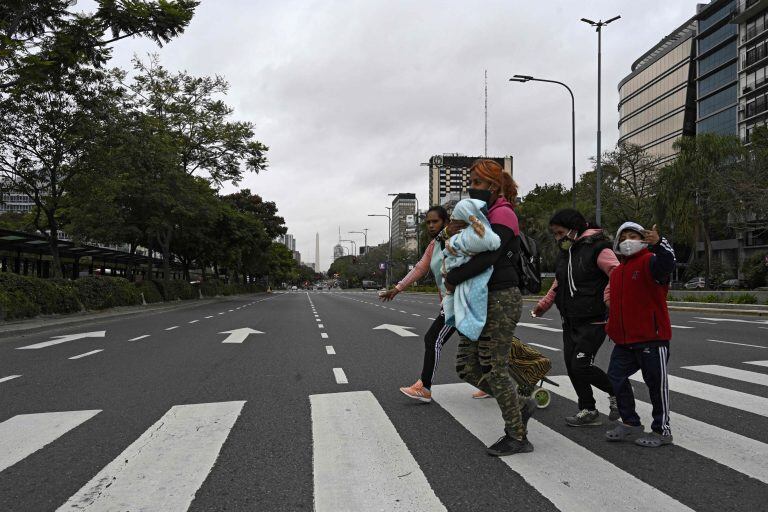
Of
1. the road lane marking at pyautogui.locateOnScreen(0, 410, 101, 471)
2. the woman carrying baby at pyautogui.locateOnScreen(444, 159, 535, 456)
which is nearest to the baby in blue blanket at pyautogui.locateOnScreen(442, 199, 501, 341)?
the woman carrying baby at pyautogui.locateOnScreen(444, 159, 535, 456)

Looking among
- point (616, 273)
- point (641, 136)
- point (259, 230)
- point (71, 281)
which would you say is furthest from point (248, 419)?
point (641, 136)

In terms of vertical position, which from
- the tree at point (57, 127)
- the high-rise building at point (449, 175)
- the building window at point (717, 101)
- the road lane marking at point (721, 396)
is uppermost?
the high-rise building at point (449, 175)

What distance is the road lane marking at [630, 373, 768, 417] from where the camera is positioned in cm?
506

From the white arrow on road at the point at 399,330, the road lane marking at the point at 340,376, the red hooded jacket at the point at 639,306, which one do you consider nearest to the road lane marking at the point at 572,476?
the red hooded jacket at the point at 639,306

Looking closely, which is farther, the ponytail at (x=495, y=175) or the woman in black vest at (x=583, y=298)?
the woman in black vest at (x=583, y=298)

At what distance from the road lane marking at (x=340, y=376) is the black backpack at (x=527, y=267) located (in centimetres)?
306

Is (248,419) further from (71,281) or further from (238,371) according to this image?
(71,281)

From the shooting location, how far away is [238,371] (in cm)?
737

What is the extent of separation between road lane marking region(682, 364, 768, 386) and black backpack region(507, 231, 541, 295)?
157 inches

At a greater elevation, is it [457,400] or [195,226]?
[195,226]

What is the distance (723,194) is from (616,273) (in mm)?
29315

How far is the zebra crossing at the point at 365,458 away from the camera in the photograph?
3.00m

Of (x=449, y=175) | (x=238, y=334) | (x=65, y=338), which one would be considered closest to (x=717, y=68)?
(x=238, y=334)

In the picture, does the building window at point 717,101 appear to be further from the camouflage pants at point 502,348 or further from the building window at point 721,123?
the camouflage pants at point 502,348
